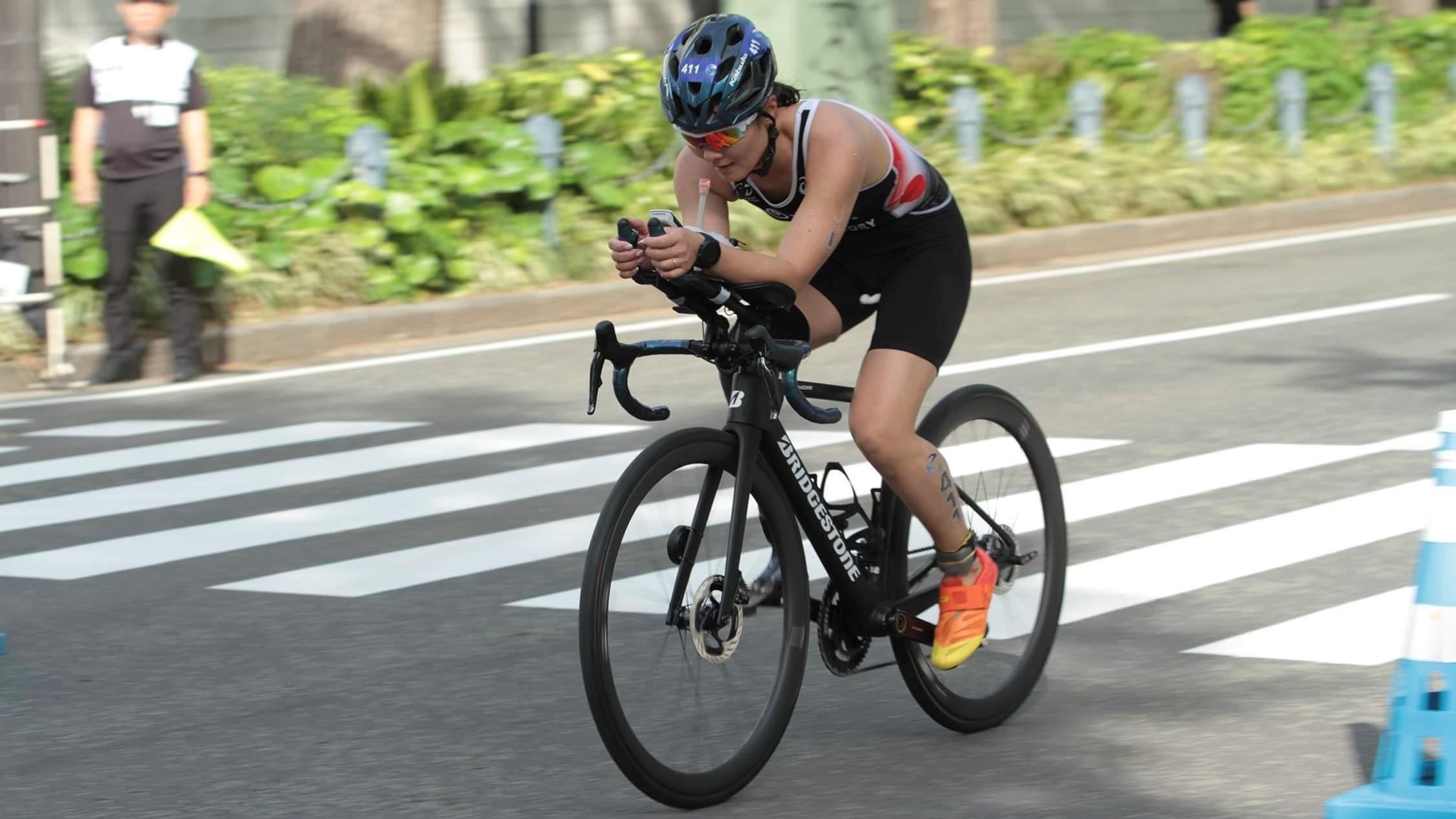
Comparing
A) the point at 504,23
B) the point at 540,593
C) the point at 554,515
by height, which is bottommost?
the point at 504,23

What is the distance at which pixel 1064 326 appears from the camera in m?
12.0

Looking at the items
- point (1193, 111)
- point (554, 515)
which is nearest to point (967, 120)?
point (1193, 111)

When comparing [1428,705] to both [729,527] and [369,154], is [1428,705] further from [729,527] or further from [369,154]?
[369,154]

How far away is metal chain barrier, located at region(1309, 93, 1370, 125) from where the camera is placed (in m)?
19.4

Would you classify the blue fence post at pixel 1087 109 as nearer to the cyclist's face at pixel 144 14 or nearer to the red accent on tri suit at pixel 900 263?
the cyclist's face at pixel 144 14

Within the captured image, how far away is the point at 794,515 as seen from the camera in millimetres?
4648

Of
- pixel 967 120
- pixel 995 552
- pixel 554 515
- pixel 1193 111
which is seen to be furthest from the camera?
pixel 1193 111

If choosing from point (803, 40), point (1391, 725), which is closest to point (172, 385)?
point (803, 40)

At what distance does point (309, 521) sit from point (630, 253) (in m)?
3.86

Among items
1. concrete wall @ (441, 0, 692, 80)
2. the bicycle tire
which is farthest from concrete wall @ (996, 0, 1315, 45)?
the bicycle tire

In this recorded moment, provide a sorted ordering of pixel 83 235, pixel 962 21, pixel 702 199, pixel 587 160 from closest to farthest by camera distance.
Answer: pixel 702 199 → pixel 83 235 → pixel 587 160 → pixel 962 21

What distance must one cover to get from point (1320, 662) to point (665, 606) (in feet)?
6.65

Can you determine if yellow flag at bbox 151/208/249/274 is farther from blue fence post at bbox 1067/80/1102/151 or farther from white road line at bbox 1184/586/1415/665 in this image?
blue fence post at bbox 1067/80/1102/151

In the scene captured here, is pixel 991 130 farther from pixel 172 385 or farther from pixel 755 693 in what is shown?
pixel 755 693
